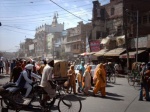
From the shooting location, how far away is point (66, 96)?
7371 millimetres

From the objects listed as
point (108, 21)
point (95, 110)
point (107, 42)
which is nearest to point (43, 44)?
point (108, 21)

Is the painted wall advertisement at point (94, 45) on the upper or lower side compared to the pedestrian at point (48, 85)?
upper

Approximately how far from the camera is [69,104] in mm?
7582

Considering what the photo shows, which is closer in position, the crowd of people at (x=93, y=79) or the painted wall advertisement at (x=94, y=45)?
the crowd of people at (x=93, y=79)

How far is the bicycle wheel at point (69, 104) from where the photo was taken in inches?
293

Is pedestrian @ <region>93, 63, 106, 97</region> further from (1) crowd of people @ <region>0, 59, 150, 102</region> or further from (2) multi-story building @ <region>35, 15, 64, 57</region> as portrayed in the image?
(2) multi-story building @ <region>35, 15, 64, 57</region>

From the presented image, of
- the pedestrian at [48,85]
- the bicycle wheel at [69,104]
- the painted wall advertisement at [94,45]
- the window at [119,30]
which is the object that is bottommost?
the bicycle wheel at [69,104]

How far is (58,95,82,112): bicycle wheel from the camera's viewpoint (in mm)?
7449

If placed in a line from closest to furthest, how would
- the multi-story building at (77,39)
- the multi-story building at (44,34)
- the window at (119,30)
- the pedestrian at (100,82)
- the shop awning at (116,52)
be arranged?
1. the pedestrian at (100,82)
2. the shop awning at (116,52)
3. the window at (119,30)
4. the multi-story building at (77,39)
5. the multi-story building at (44,34)

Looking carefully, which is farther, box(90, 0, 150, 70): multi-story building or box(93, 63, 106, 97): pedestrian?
box(90, 0, 150, 70): multi-story building

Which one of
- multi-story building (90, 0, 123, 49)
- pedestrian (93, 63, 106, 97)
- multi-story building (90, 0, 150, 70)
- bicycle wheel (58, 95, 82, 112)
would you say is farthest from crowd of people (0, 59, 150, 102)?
multi-story building (90, 0, 123, 49)

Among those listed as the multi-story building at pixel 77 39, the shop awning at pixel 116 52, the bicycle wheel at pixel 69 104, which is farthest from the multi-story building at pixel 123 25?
the bicycle wheel at pixel 69 104

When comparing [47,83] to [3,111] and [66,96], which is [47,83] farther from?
[3,111]

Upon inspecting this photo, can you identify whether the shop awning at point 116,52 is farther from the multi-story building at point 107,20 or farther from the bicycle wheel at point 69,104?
the bicycle wheel at point 69,104
